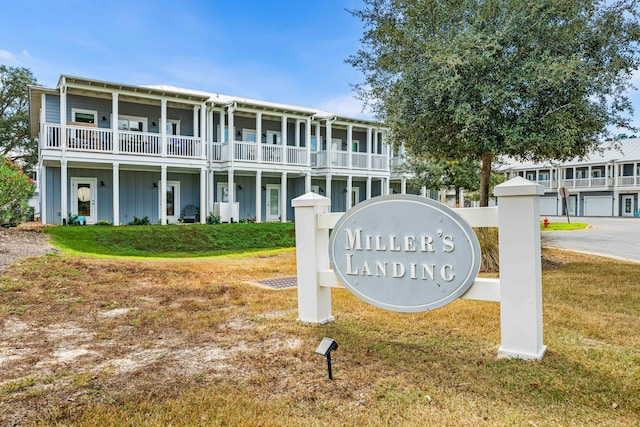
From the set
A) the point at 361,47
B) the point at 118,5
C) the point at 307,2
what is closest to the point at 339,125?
the point at 307,2

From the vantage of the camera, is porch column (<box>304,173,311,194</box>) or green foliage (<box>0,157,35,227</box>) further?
porch column (<box>304,173,311,194</box>)

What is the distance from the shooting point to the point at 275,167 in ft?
64.9

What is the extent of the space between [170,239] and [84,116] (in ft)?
22.8

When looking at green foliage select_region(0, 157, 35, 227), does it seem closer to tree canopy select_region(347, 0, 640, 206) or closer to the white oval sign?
tree canopy select_region(347, 0, 640, 206)

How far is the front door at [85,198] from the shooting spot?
17078mm

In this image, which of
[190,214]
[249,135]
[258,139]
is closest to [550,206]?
[249,135]

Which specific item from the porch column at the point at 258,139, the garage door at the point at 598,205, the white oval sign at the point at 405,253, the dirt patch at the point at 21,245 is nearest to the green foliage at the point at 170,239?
the dirt patch at the point at 21,245

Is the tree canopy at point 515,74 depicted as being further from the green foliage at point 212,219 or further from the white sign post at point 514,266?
the green foliage at point 212,219

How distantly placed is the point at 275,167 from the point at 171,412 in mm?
17604

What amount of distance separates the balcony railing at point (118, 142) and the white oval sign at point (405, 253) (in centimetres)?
1455

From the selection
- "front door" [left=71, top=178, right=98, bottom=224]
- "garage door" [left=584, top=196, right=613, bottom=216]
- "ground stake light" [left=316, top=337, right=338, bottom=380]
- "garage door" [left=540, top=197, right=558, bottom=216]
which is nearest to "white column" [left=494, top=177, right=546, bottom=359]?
"ground stake light" [left=316, top=337, right=338, bottom=380]

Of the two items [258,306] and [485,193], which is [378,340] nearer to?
[258,306]

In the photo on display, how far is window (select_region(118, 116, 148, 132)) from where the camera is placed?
59.1 ft

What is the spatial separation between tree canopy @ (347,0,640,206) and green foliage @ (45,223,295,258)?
8763 millimetres
